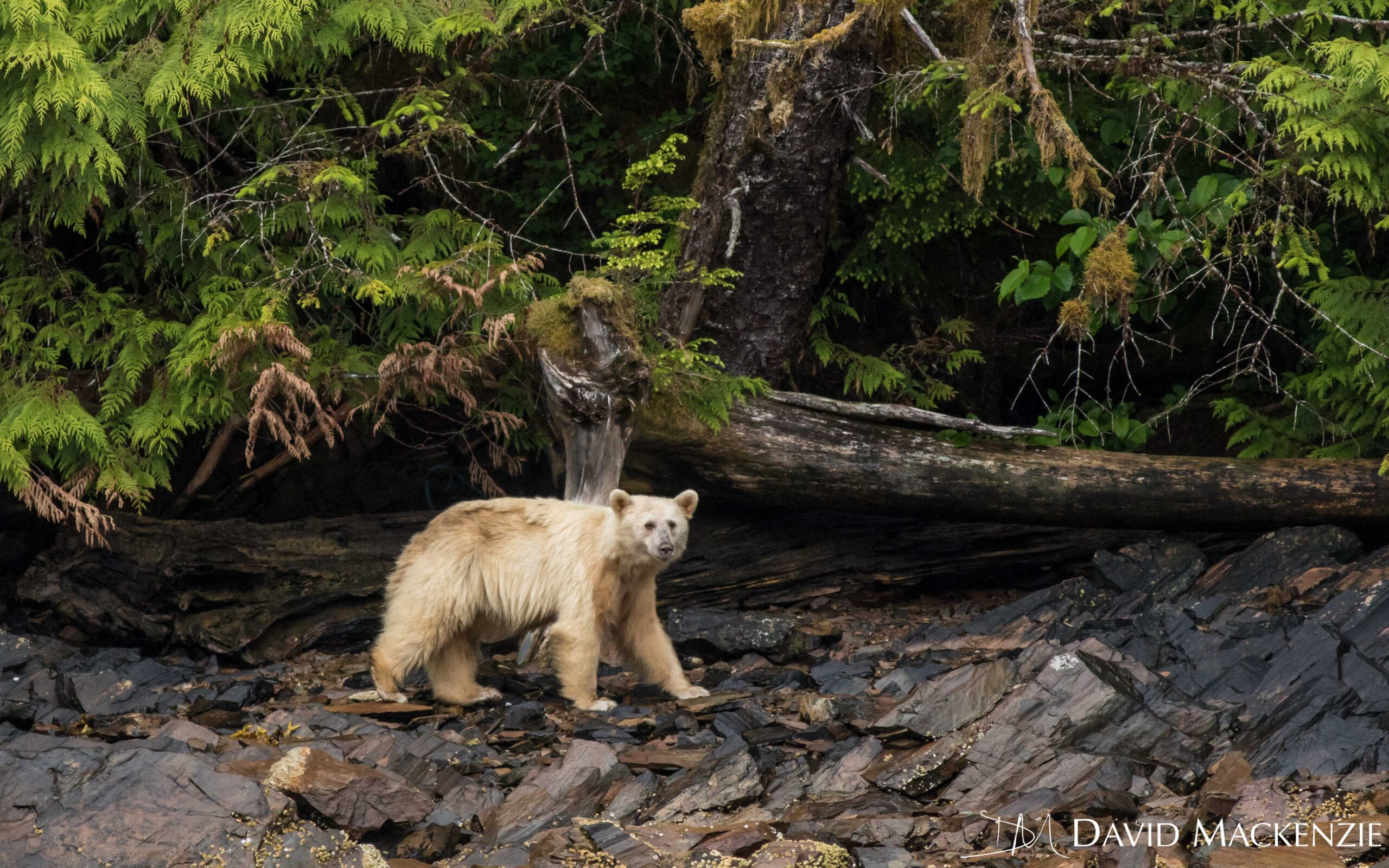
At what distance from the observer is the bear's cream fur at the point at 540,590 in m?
7.60

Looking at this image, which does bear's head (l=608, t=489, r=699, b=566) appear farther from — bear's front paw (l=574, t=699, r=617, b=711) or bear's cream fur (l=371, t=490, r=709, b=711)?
bear's front paw (l=574, t=699, r=617, b=711)

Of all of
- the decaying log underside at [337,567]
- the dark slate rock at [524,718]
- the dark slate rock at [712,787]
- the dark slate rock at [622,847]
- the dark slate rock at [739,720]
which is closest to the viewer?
the dark slate rock at [622,847]

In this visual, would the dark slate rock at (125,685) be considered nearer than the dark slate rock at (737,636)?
Yes

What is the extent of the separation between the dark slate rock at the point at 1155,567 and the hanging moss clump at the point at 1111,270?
2083 millimetres

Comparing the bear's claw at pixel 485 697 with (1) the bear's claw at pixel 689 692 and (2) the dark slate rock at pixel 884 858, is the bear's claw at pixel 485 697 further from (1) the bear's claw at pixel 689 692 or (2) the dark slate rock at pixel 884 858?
(2) the dark slate rock at pixel 884 858

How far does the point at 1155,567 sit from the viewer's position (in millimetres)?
8797

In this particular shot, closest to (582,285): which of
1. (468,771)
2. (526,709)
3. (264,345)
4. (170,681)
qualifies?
(264,345)

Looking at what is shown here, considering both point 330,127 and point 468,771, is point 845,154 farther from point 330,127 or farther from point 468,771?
point 468,771

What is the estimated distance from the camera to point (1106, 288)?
779 cm

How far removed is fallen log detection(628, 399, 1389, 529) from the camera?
886 cm

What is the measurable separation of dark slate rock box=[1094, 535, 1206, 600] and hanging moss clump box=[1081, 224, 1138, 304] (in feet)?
6.83

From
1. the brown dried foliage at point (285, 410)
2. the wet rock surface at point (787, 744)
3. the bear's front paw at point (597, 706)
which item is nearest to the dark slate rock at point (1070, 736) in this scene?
the wet rock surface at point (787, 744)

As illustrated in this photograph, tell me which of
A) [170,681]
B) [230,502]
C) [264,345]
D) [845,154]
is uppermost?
[845,154]

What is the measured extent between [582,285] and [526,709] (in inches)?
114
